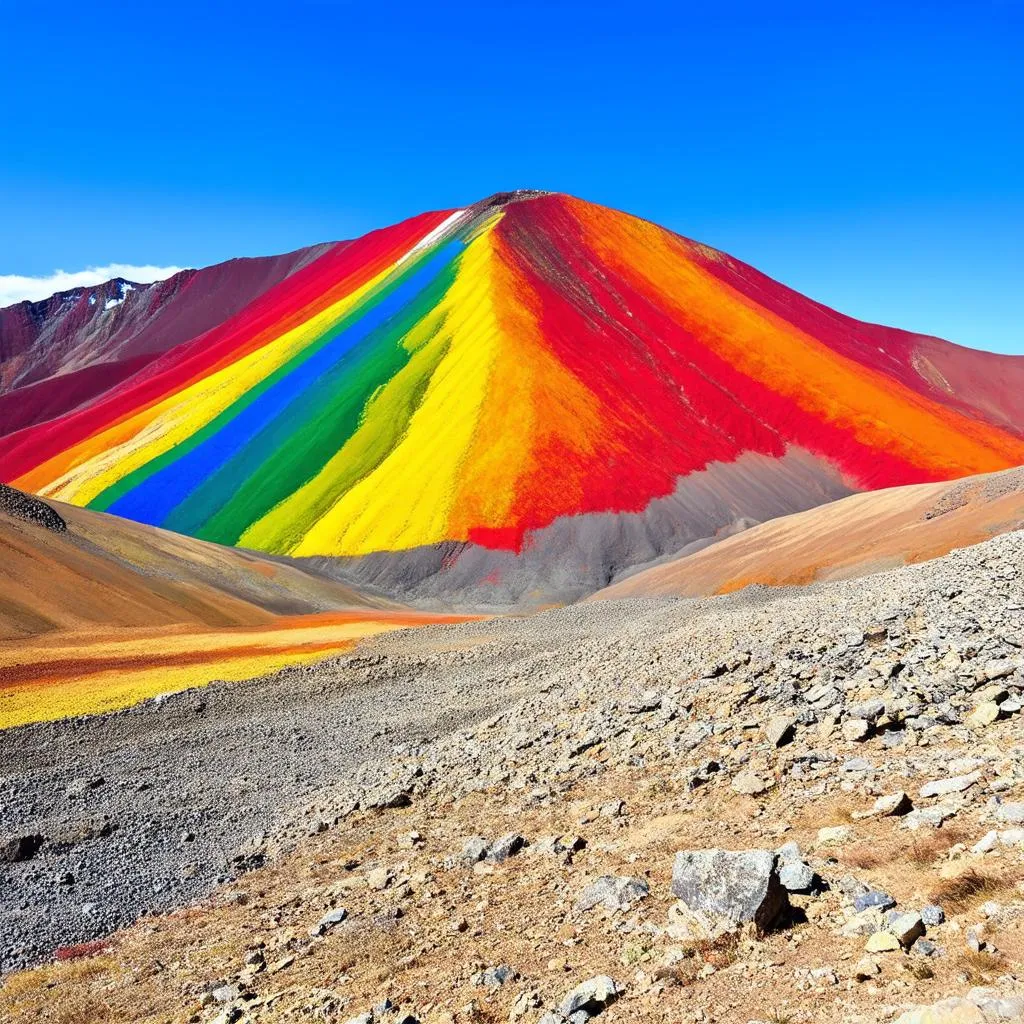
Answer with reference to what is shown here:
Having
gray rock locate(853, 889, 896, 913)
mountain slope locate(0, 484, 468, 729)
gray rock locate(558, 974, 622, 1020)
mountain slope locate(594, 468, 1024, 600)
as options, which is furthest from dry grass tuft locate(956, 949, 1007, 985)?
mountain slope locate(594, 468, 1024, 600)

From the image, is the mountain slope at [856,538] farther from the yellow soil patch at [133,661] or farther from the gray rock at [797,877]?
the gray rock at [797,877]

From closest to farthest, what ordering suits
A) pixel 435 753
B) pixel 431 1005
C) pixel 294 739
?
pixel 431 1005 < pixel 435 753 < pixel 294 739

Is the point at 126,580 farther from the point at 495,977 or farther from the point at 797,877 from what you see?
the point at 797,877

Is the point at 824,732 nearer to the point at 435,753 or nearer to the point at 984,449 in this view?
the point at 435,753

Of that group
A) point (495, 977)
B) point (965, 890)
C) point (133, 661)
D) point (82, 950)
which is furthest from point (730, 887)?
point (133, 661)

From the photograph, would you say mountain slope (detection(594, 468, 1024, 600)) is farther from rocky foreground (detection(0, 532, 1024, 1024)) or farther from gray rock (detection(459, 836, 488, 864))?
gray rock (detection(459, 836, 488, 864))

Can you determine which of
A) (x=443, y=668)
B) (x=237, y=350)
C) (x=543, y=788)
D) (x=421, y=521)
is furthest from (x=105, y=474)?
(x=543, y=788)

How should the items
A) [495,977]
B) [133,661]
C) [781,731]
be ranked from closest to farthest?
[495,977], [781,731], [133,661]
